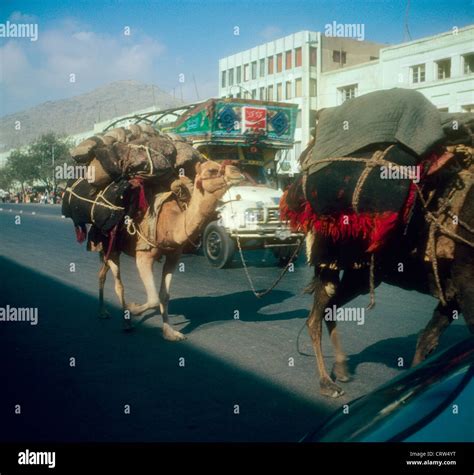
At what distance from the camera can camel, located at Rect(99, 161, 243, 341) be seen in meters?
6.77

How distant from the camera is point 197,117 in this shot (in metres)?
16.1

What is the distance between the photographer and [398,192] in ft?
15.0

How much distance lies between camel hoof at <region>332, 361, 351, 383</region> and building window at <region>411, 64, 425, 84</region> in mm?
36279

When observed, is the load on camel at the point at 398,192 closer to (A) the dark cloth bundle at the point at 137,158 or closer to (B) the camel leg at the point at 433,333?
(B) the camel leg at the point at 433,333

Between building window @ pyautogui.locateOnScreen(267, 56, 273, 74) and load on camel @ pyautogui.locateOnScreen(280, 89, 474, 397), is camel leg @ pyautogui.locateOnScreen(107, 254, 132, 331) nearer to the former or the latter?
load on camel @ pyautogui.locateOnScreen(280, 89, 474, 397)

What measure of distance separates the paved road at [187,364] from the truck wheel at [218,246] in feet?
7.21

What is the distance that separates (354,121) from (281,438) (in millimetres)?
2442

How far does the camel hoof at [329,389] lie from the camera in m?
5.33

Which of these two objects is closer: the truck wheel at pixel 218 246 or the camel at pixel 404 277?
the camel at pixel 404 277

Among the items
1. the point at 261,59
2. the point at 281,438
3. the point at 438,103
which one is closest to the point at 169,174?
the point at 281,438

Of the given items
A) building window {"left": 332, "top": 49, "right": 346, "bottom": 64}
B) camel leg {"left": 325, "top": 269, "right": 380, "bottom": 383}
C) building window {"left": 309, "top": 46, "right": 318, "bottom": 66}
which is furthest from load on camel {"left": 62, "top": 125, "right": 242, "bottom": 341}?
building window {"left": 332, "top": 49, "right": 346, "bottom": 64}

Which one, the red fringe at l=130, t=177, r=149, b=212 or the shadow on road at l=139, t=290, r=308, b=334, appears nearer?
the red fringe at l=130, t=177, r=149, b=212

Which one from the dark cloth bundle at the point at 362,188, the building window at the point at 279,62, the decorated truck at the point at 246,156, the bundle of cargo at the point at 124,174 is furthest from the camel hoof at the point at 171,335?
the building window at the point at 279,62

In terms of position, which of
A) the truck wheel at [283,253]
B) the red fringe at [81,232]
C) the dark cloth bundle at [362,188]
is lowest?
the truck wheel at [283,253]
